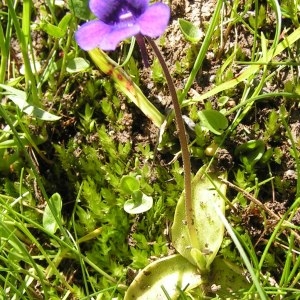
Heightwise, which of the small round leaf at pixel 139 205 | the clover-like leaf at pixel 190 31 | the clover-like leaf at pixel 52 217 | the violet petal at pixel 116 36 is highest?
the violet petal at pixel 116 36

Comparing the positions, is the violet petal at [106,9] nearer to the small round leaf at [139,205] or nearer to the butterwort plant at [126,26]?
the butterwort plant at [126,26]

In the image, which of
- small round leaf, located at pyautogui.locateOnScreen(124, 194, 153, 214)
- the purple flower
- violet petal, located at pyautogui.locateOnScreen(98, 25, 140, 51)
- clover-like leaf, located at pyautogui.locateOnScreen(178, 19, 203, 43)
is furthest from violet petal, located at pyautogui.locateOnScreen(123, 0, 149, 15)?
small round leaf, located at pyautogui.locateOnScreen(124, 194, 153, 214)

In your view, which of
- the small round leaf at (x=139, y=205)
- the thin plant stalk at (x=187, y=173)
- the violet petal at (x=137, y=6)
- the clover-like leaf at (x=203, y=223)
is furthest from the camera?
the small round leaf at (x=139, y=205)

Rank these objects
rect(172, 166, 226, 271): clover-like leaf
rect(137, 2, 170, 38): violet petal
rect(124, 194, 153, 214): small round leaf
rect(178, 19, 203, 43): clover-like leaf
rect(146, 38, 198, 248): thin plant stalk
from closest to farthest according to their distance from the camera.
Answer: rect(137, 2, 170, 38): violet petal
rect(146, 38, 198, 248): thin plant stalk
rect(172, 166, 226, 271): clover-like leaf
rect(124, 194, 153, 214): small round leaf
rect(178, 19, 203, 43): clover-like leaf

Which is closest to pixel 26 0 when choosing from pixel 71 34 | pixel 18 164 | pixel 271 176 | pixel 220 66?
pixel 71 34

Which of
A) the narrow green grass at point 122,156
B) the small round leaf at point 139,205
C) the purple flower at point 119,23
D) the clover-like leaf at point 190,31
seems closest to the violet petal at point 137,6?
the purple flower at point 119,23

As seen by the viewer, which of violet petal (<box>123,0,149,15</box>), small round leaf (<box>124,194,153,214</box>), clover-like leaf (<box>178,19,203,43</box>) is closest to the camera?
violet petal (<box>123,0,149,15</box>)

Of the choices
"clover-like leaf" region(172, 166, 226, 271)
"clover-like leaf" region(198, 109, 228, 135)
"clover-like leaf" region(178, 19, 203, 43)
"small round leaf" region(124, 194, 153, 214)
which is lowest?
"clover-like leaf" region(172, 166, 226, 271)

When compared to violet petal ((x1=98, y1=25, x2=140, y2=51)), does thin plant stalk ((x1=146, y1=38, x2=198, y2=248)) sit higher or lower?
lower

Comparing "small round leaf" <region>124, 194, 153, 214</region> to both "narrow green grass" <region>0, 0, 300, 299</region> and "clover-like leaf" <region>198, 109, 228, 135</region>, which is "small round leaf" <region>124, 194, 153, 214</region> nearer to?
"narrow green grass" <region>0, 0, 300, 299</region>
